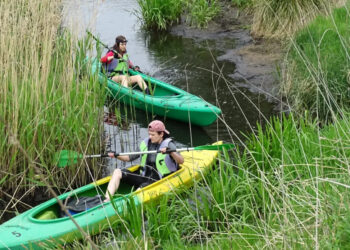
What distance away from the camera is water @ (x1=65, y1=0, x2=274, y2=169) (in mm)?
7508

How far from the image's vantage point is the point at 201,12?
1201 cm

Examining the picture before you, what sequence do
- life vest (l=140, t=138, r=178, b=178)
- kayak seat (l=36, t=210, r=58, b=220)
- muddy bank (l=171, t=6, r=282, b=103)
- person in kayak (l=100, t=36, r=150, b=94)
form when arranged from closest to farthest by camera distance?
kayak seat (l=36, t=210, r=58, b=220) → life vest (l=140, t=138, r=178, b=178) → person in kayak (l=100, t=36, r=150, b=94) → muddy bank (l=171, t=6, r=282, b=103)

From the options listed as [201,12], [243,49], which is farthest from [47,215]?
[201,12]

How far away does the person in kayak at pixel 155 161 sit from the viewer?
579cm

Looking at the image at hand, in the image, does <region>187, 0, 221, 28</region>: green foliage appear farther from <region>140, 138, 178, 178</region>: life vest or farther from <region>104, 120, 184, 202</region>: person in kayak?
<region>140, 138, 178, 178</region>: life vest

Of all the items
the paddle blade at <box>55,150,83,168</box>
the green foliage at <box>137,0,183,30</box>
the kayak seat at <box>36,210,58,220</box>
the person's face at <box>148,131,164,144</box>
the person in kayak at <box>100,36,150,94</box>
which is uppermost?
the green foliage at <box>137,0,183,30</box>

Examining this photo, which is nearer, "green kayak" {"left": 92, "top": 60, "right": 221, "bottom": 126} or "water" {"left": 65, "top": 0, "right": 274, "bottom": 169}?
"water" {"left": 65, "top": 0, "right": 274, "bottom": 169}

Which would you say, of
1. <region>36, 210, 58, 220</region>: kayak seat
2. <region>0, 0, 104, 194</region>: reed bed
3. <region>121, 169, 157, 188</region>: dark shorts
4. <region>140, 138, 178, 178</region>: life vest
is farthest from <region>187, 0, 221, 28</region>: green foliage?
<region>36, 210, 58, 220</region>: kayak seat

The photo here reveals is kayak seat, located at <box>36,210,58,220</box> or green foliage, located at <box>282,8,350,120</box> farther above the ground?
green foliage, located at <box>282,8,350,120</box>

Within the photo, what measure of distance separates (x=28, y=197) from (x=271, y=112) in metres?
3.91

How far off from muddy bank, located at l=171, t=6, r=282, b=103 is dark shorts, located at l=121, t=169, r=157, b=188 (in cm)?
235

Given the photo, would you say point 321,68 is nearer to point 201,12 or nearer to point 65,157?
point 65,157

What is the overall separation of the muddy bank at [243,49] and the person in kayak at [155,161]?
206 centimetres

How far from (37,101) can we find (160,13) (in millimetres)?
6827
